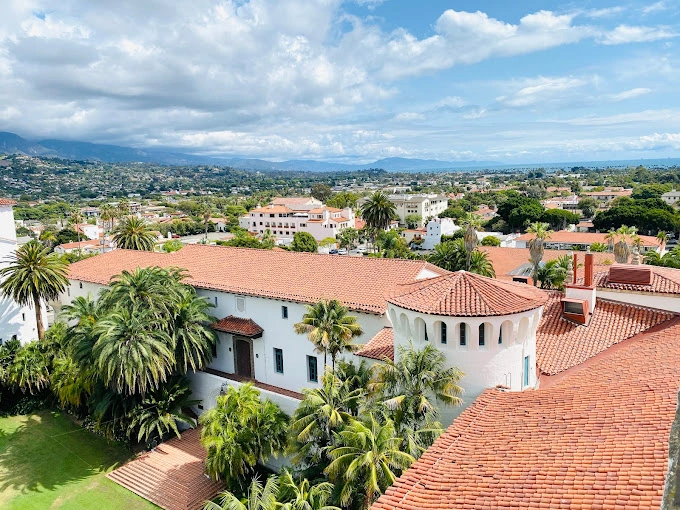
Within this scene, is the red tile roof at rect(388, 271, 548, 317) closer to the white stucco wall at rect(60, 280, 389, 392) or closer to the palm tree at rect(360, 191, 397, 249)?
the white stucco wall at rect(60, 280, 389, 392)

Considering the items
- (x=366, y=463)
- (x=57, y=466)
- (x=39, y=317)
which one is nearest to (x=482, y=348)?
(x=366, y=463)

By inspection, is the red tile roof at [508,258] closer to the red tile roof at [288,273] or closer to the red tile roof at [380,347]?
the red tile roof at [288,273]

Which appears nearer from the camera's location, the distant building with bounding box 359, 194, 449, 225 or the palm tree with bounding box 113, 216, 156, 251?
the palm tree with bounding box 113, 216, 156, 251

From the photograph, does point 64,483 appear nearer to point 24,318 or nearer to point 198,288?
point 198,288

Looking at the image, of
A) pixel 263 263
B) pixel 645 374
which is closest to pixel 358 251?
pixel 263 263

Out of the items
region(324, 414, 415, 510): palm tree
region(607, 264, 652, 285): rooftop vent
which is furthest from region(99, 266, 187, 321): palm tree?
region(607, 264, 652, 285): rooftop vent
